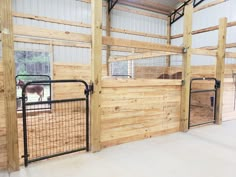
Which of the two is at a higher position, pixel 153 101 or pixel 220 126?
pixel 153 101

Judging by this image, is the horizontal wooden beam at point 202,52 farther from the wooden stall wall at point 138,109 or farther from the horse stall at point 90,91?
the wooden stall wall at point 138,109

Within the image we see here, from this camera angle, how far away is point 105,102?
257cm

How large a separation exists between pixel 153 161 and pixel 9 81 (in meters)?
1.81

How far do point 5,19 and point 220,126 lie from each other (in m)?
3.99

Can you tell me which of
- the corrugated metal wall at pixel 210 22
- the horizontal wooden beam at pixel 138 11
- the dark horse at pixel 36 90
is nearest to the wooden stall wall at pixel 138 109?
the corrugated metal wall at pixel 210 22

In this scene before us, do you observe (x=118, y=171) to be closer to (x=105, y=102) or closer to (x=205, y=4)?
(x=105, y=102)

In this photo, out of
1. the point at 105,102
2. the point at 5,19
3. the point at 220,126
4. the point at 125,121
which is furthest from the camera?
the point at 220,126

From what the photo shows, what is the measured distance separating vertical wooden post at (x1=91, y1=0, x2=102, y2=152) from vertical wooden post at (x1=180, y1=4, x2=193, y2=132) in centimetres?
167

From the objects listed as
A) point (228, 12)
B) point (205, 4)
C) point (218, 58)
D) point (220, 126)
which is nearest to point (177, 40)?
point (205, 4)

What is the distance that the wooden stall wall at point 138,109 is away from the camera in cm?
262

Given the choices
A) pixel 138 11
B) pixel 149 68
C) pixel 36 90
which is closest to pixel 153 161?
pixel 36 90

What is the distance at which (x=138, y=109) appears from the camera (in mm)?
2908

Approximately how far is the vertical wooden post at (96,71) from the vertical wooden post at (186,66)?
1673mm

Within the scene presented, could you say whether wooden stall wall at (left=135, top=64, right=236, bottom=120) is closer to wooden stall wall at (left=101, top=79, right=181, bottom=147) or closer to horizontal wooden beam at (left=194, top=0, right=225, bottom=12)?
wooden stall wall at (left=101, top=79, right=181, bottom=147)
